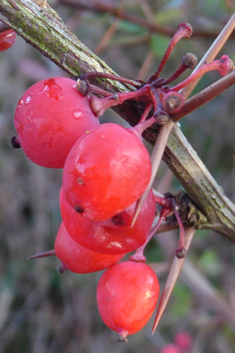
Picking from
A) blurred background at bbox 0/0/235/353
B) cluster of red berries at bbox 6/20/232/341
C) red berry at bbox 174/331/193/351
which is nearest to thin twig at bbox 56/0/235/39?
blurred background at bbox 0/0/235/353

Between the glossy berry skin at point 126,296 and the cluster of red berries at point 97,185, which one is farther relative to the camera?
the glossy berry skin at point 126,296

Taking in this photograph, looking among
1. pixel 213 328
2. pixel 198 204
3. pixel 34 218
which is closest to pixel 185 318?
pixel 213 328

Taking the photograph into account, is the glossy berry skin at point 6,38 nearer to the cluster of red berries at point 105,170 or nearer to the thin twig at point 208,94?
the cluster of red berries at point 105,170

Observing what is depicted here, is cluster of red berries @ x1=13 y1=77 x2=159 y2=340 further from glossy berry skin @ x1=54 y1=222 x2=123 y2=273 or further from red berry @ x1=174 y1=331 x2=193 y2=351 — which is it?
red berry @ x1=174 y1=331 x2=193 y2=351

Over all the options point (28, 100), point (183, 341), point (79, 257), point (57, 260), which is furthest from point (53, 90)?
point (57, 260)

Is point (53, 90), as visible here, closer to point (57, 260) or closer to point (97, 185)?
point (97, 185)

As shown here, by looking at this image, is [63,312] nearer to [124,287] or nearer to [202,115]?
[202,115]

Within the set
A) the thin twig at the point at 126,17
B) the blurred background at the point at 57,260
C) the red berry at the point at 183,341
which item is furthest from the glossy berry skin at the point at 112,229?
the red berry at the point at 183,341
